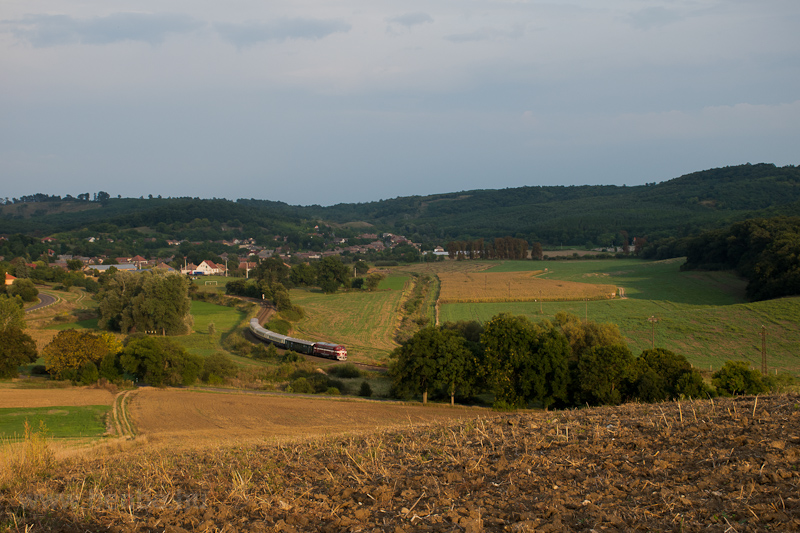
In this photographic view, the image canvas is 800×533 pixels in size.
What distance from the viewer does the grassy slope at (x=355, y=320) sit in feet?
163

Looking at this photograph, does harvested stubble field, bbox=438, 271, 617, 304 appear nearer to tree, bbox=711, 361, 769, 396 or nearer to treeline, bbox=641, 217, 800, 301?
treeline, bbox=641, 217, 800, 301

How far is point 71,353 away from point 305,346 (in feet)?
56.9

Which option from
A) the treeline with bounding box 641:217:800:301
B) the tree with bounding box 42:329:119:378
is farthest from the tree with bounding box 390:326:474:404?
the treeline with bounding box 641:217:800:301

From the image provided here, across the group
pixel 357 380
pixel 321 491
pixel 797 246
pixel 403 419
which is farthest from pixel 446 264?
pixel 321 491

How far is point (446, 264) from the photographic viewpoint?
130125 millimetres

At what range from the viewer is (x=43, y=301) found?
68.5 m

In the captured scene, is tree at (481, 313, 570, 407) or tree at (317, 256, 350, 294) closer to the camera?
tree at (481, 313, 570, 407)

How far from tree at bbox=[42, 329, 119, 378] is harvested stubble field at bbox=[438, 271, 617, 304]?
43.5 meters

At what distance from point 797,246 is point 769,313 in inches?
622

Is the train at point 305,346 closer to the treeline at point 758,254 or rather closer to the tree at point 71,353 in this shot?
the tree at point 71,353

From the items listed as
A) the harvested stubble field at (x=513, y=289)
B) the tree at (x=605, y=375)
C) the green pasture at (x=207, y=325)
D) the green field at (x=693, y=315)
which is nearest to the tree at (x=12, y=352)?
the green pasture at (x=207, y=325)

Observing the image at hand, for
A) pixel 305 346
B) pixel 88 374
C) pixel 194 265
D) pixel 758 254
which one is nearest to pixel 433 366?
pixel 305 346

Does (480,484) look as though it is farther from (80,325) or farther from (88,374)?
(80,325)

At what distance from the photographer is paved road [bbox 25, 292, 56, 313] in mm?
62194
